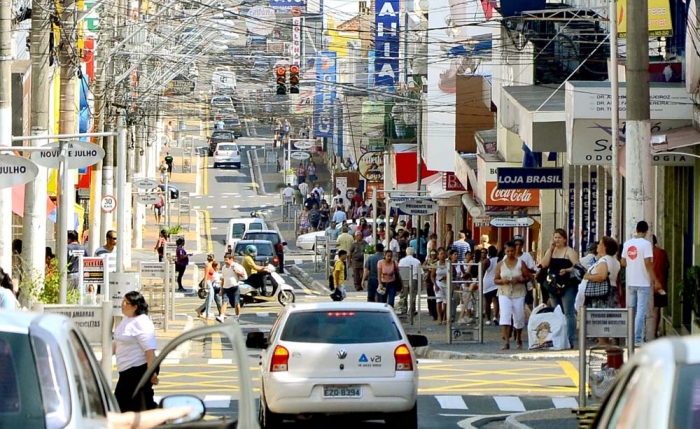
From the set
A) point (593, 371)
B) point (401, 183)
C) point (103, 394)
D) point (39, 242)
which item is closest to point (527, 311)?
point (39, 242)

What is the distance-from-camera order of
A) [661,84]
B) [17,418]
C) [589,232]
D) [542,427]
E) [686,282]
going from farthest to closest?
[589,232], [661,84], [686,282], [542,427], [17,418]

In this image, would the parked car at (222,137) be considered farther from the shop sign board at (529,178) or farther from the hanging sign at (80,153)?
the hanging sign at (80,153)

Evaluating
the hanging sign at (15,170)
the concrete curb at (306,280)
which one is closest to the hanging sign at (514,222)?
the concrete curb at (306,280)

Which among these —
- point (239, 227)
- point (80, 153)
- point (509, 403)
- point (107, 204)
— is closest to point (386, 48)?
point (239, 227)

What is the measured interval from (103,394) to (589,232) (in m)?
30.1

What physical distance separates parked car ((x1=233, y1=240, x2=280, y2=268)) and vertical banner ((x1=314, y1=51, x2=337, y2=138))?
37.3m

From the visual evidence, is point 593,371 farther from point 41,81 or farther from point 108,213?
point 108,213

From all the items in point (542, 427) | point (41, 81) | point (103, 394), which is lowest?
point (542, 427)

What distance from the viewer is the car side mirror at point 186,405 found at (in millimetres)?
7422

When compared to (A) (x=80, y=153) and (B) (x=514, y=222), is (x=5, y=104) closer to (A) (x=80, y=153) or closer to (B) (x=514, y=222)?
(A) (x=80, y=153)

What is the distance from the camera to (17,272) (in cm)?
2552

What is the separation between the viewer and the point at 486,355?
24984 millimetres

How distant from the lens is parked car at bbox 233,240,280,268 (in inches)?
1834

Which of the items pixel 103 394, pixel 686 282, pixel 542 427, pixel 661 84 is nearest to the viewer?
pixel 103 394
